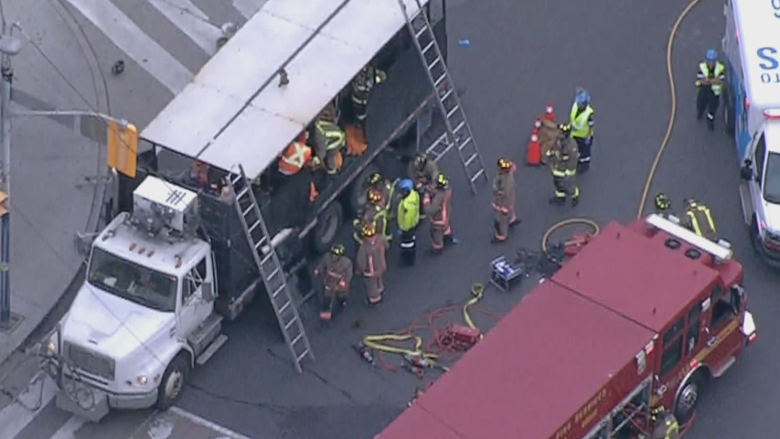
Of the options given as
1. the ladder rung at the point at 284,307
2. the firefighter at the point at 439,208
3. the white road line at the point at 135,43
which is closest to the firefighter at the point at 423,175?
the firefighter at the point at 439,208

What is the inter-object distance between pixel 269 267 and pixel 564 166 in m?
5.46

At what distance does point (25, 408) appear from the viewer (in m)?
31.2

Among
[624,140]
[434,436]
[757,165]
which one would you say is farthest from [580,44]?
[434,436]

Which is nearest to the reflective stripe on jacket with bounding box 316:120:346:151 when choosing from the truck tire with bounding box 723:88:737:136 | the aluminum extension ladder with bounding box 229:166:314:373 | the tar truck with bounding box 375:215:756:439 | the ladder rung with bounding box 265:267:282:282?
the aluminum extension ladder with bounding box 229:166:314:373

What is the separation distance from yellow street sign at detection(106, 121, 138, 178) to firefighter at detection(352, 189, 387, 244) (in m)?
3.70

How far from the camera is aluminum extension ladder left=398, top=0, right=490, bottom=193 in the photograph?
33.7 m

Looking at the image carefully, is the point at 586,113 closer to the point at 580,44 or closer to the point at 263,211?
the point at 580,44

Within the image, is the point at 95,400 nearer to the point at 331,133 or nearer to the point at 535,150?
the point at 331,133

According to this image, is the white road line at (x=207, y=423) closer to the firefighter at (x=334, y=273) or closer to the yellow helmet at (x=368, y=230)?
the firefighter at (x=334, y=273)

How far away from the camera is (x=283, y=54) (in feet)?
107

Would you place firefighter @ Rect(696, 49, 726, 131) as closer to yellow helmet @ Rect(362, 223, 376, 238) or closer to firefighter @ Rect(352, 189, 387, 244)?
firefighter @ Rect(352, 189, 387, 244)

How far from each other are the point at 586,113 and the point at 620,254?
200 inches

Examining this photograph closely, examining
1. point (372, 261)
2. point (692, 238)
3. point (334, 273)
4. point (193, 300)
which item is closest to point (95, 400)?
point (193, 300)

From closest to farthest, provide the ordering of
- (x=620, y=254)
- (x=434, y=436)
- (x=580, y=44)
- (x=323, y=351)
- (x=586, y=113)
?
1. (x=434, y=436)
2. (x=620, y=254)
3. (x=323, y=351)
4. (x=586, y=113)
5. (x=580, y=44)
